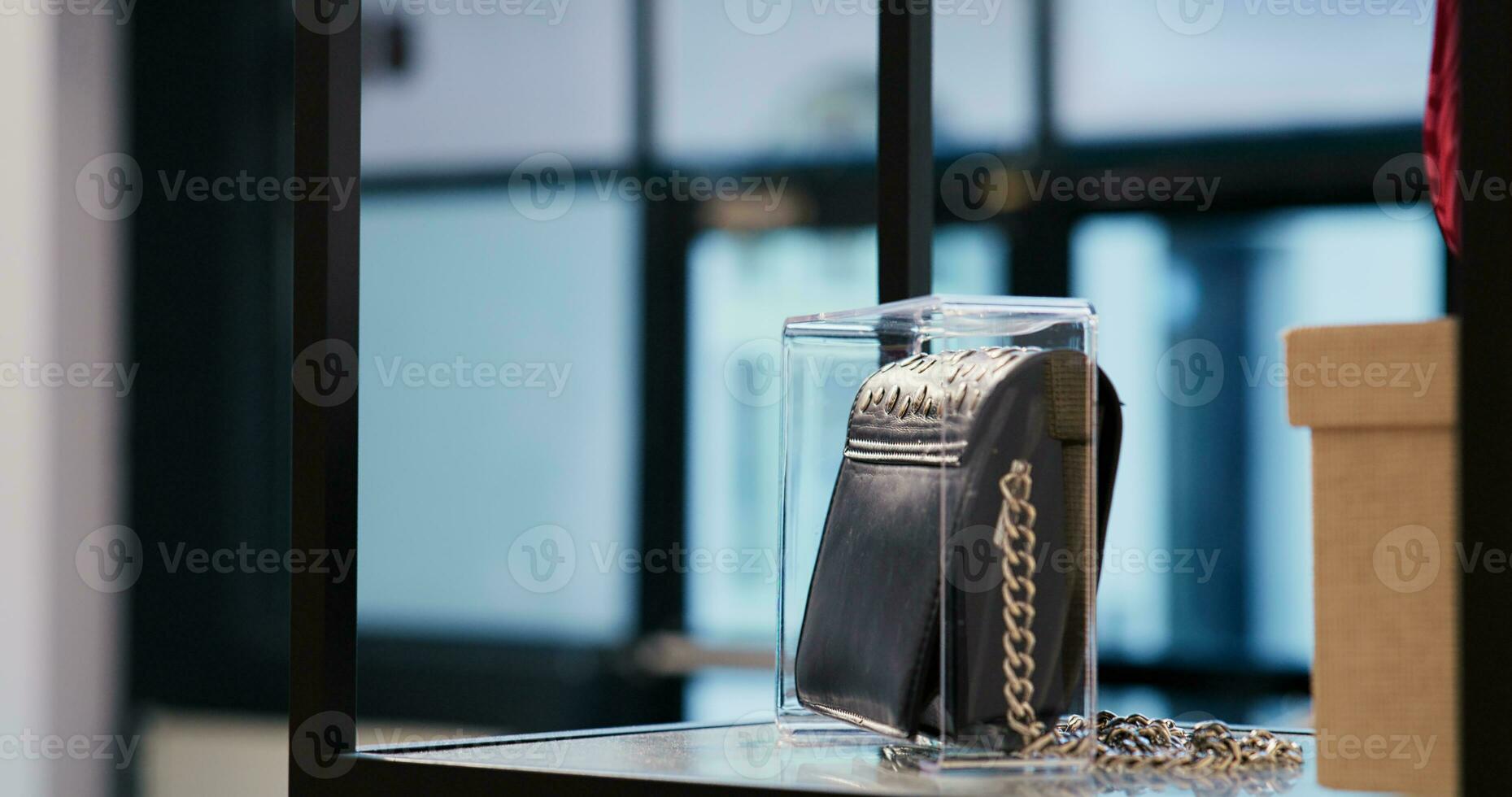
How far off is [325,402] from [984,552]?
27 centimetres

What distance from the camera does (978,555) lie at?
0.51 meters

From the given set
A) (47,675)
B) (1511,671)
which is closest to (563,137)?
(47,675)

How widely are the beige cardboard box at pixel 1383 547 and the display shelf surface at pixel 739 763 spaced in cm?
4

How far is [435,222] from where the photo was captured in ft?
8.57

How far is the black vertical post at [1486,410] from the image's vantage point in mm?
404

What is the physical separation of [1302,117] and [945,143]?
0.58 metres

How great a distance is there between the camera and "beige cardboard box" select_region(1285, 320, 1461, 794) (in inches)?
18.4
